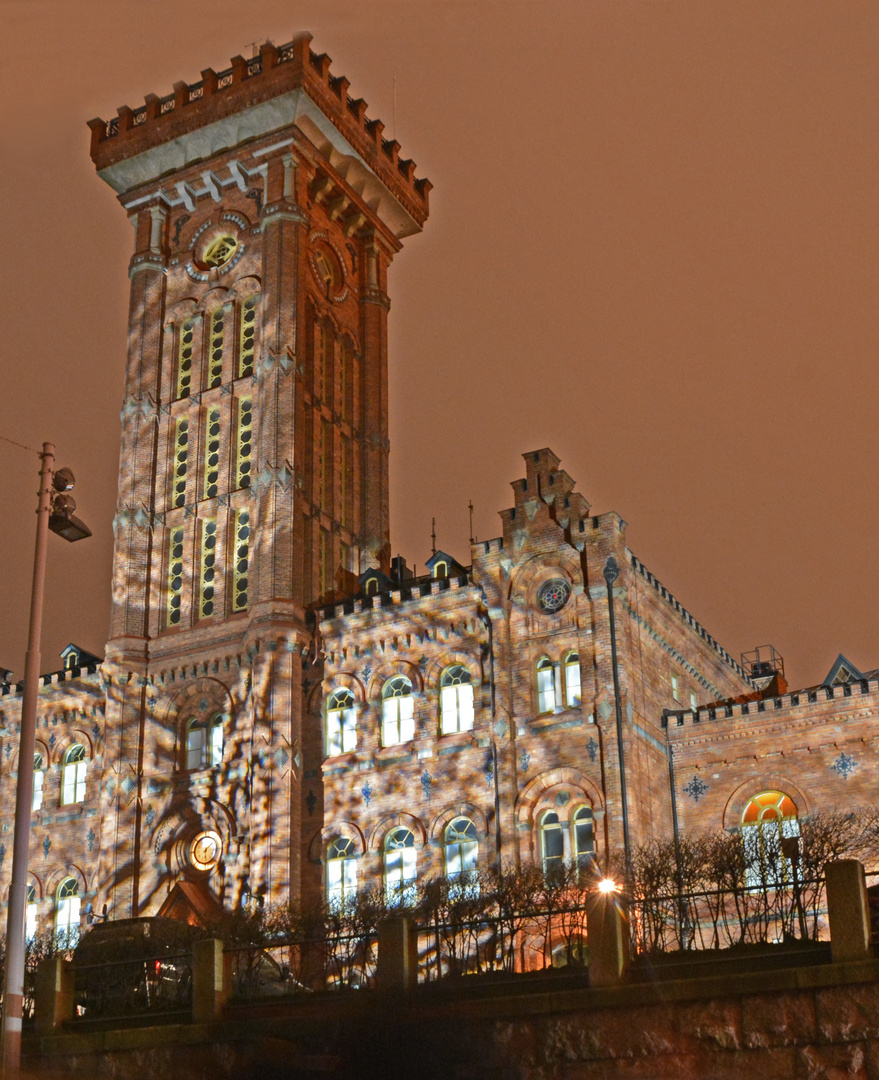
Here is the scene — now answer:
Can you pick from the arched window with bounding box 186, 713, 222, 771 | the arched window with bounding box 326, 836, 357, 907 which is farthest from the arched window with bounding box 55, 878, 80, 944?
the arched window with bounding box 326, 836, 357, 907

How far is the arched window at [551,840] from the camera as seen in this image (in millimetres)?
44094

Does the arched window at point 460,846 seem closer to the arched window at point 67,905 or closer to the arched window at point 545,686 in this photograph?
the arched window at point 545,686

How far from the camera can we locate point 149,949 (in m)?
38.1

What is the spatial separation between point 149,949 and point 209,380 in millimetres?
26232

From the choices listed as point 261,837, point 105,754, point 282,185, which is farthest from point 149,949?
point 282,185

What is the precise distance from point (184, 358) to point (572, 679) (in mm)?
22639

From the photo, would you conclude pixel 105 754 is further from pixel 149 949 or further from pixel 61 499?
pixel 61 499

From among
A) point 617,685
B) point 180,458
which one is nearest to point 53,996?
point 617,685

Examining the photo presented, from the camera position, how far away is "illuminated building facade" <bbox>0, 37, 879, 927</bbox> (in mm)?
45688

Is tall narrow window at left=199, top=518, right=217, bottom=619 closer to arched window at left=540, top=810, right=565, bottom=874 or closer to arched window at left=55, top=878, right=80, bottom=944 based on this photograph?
arched window at left=55, top=878, right=80, bottom=944

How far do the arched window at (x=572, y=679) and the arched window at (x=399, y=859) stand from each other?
666 centimetres

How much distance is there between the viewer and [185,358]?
59469mm

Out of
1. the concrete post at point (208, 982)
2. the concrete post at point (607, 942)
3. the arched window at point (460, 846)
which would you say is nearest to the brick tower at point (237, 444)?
the arched window at point (460, 846)

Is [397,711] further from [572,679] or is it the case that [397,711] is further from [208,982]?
[208,982]
